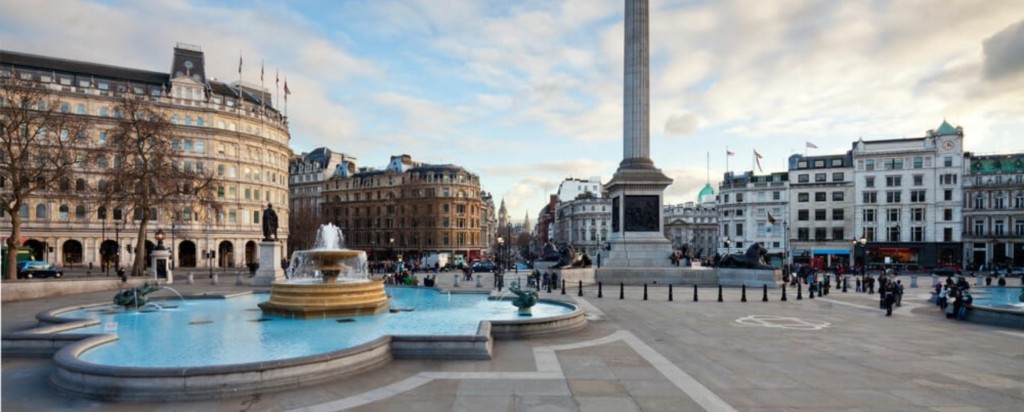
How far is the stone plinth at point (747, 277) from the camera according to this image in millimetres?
33000

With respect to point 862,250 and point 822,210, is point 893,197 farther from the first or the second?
point 862,250

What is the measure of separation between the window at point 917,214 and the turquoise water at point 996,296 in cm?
3641

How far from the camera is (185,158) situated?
60.4m

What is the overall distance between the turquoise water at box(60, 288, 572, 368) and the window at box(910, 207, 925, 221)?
67384 mm

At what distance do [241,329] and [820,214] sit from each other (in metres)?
75.5

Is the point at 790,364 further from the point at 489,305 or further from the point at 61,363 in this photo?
the point at 61,363

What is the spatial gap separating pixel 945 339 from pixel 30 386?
22.3 metres

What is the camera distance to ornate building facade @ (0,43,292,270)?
182ft

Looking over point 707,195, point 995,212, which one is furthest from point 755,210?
point 707,195

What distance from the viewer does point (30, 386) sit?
9688 millimetres

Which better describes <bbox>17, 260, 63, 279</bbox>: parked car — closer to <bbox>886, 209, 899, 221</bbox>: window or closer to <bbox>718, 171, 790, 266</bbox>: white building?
<bbox>718, 171, 790, 266</bbox>: white building

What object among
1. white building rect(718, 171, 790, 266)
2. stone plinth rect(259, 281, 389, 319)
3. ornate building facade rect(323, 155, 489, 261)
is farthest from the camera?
ornate building facade rect(323, 155, 489, 261)

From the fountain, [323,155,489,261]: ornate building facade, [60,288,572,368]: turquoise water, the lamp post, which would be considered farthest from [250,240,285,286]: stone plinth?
[323,155,489,261]: ornate building facade

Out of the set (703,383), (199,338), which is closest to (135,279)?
(199,338)
